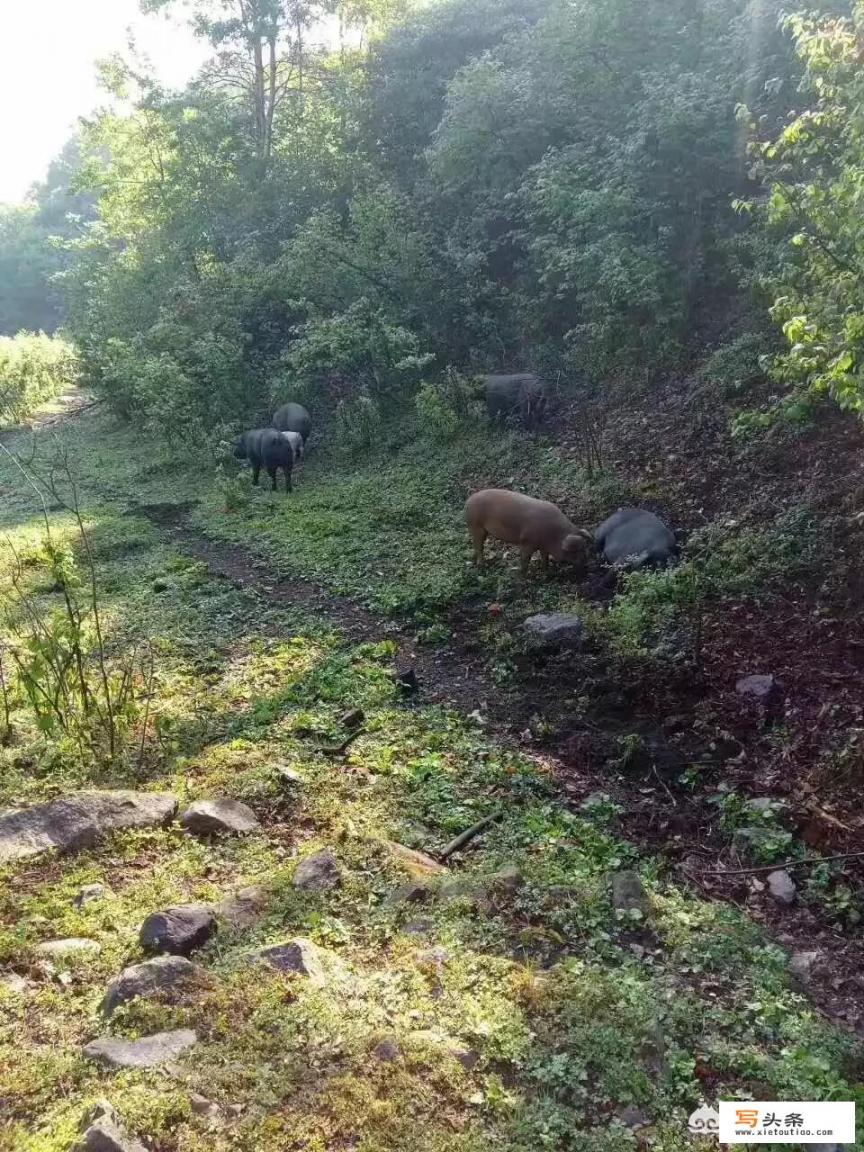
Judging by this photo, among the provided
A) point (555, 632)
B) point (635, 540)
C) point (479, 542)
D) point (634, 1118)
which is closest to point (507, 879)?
point (634, 1118)

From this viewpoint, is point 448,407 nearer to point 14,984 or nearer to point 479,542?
point 479,542

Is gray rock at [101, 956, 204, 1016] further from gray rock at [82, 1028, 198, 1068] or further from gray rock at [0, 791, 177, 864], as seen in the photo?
gray rock at [0, 791, 177, 864]

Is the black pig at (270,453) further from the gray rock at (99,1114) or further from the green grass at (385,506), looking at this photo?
the gray rock at (99,1114)

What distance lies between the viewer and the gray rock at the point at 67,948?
128 inches

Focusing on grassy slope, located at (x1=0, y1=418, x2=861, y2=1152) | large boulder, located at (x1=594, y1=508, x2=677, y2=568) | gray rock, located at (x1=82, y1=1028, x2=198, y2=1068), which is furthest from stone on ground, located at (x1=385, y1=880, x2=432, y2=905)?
large boulder, located at (x1=594, y1=508, x2=677, y2=568)

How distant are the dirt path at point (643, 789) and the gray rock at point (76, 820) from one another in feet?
7.42

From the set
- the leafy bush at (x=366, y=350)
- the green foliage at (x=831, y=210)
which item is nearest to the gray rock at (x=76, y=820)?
the green foliage at (x=831, y=210)

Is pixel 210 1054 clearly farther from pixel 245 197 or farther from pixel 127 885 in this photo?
pixel 245 197

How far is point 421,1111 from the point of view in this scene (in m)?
2.55

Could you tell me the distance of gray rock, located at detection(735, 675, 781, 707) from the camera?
5523 millimetres

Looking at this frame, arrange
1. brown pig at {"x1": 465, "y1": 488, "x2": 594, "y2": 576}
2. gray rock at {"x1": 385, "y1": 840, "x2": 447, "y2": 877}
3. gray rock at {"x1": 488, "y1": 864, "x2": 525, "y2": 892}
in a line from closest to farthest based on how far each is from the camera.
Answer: gray rock at {"x1": 488, "y1": 864, "x2": 525, "y2": 892} < gray rock at {"x1": 385, "y1": 840, "x2": 447, "y2": 877} < brown pig at {"x1": 465, "y1": 488, "x2": 594, "y2": 576}

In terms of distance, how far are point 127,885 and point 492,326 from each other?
40.0 feet

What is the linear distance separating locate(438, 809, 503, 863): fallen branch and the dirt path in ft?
1.74

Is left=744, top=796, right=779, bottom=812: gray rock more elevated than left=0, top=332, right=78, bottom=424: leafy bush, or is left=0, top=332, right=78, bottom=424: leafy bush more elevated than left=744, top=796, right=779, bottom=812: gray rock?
left=0, top=332, right=78, bottom=424: leafy bush
